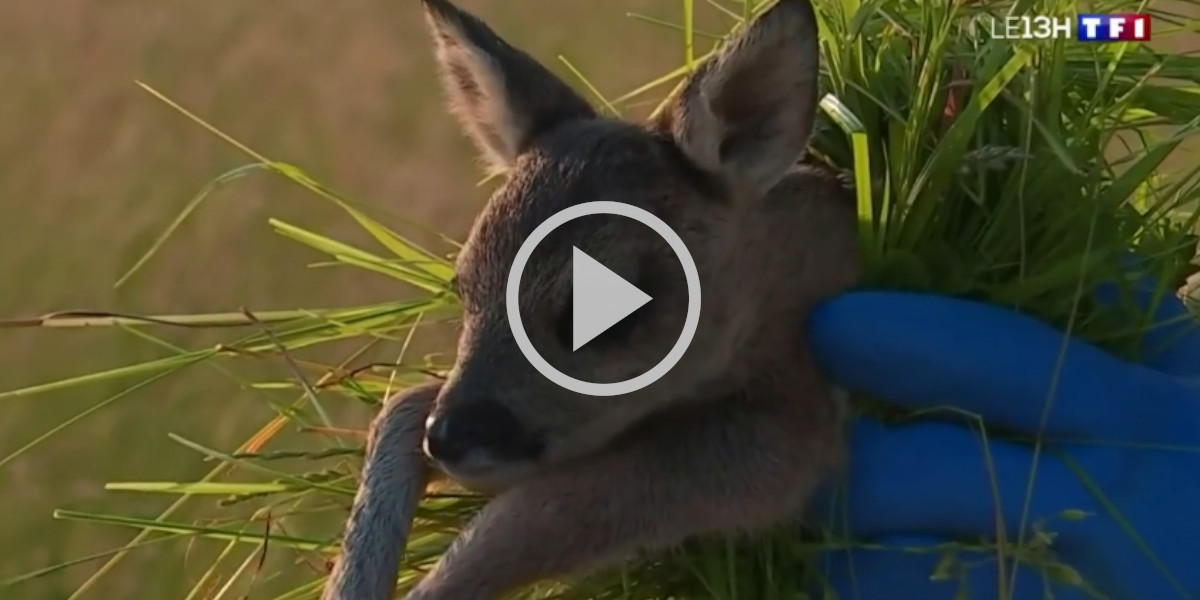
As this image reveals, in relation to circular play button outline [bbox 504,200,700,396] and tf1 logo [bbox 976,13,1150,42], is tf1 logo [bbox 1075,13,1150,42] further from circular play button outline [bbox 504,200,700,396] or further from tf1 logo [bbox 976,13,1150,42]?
circular play button outline [bbox 504,200,700,396]

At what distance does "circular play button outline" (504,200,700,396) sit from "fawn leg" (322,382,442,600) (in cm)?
10

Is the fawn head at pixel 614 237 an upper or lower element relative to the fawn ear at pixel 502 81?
lower

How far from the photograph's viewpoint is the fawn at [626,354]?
704mm

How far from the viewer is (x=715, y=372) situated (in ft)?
2.52

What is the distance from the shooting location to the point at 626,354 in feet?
2.39

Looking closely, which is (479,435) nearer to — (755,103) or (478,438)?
(478,438)

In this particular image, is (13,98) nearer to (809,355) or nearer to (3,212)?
(3,212)

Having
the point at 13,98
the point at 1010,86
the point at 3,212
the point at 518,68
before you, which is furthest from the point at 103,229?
the point at 1010,86

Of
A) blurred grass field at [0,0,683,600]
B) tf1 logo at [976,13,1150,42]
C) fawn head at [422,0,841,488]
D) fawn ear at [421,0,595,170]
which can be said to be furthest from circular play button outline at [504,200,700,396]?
blurred grass field at [0,0,683,600]

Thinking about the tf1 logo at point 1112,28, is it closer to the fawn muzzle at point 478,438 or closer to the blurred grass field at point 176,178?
the fawn muzzle at point 478,438

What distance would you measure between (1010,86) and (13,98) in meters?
2.00

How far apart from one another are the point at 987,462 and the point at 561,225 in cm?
29

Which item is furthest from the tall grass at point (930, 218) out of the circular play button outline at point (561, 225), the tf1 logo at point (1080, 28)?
the circular play button outline at point (561, 225)

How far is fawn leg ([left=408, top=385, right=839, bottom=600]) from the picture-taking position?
70 centimetres
